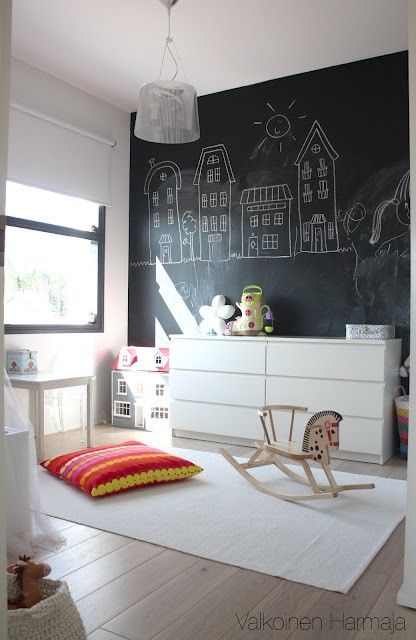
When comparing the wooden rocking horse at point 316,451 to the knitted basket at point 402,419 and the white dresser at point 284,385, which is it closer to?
the white dresser at point 284,385

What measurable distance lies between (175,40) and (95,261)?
2.07 m

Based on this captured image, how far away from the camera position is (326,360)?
161 inches

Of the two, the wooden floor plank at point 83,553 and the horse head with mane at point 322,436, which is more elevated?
the horse head with mane at point 322,436

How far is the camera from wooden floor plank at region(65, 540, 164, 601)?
6.84 ft

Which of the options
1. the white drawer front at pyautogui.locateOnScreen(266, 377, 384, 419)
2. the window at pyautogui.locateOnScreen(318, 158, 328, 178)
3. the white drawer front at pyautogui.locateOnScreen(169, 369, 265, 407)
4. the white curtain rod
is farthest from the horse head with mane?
the white curtain rod

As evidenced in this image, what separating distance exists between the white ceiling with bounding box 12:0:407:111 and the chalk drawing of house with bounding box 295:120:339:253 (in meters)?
0.63

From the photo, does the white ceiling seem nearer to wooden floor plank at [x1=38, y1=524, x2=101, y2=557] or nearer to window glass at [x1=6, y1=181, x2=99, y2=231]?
window glass at [x1=6, y1=181, x2=99, y2=231]

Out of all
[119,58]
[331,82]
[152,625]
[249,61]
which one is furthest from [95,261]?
[152,625]

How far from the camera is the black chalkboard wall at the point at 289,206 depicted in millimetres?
4391

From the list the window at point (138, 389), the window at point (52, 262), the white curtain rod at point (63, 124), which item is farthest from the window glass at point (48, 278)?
the white curtain rod at point (63, 124)

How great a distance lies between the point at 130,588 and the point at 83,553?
0.39m

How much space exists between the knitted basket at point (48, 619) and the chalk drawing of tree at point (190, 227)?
3916 millimetres

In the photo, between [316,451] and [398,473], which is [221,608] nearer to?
[316,451]

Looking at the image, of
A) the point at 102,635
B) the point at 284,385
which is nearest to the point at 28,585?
the point at 102,635
